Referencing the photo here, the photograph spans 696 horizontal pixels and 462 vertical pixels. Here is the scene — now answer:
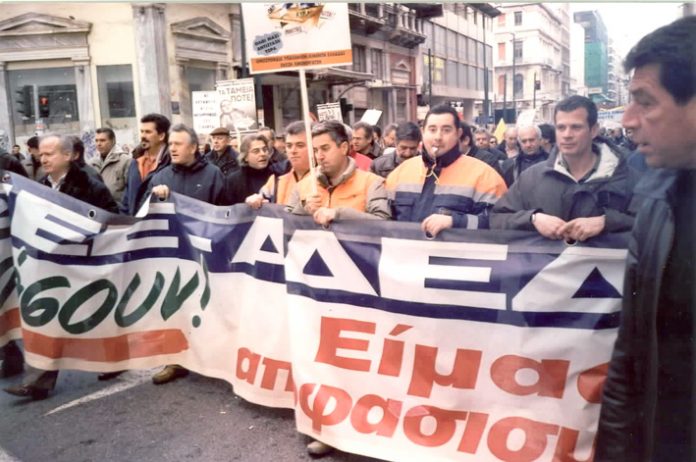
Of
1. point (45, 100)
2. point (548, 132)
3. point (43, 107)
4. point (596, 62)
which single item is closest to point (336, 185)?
point (596, 62)

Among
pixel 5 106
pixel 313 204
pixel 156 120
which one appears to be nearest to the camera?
pixel 313 204

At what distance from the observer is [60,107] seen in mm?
18281

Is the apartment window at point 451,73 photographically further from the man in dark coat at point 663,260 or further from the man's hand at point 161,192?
the man in dark coat at point 663,260

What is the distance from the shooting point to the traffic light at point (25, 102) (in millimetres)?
17594

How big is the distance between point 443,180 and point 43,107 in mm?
17008

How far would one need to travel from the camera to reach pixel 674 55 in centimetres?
183

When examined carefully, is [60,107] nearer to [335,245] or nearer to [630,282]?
[335,245]

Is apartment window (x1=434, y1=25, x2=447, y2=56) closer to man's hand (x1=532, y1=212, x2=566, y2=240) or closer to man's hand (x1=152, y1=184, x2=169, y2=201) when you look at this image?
man's hand (x1=152, y1=184, x2=169, y2=201)

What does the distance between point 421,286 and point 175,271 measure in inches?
77.3

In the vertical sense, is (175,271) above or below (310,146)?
below

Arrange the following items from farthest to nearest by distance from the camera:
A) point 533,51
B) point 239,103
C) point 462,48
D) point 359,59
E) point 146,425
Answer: point 359,59, point 462,48, point 533,51, point 239,103, point 146,425

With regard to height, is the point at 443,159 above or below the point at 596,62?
below

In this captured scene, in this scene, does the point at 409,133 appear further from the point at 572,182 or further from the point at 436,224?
the point at 436,224

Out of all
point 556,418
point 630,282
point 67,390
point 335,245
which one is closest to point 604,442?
point 630,282
